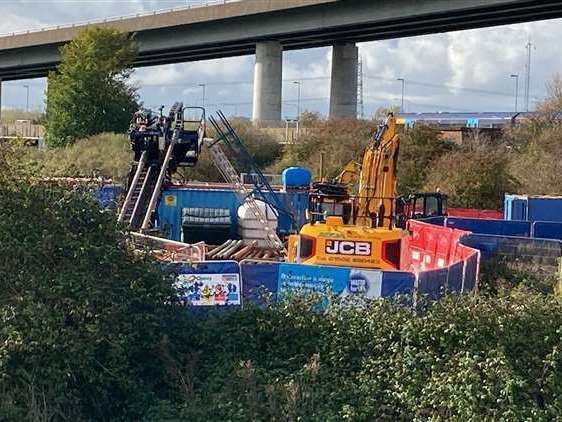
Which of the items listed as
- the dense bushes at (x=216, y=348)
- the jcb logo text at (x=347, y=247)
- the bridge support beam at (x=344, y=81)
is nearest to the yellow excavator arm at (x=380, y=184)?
the jcb logo text at (x=347, y=247)

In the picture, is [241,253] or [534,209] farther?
[534,209]

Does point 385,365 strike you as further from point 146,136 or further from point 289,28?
point 289,28

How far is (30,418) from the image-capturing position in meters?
10.8

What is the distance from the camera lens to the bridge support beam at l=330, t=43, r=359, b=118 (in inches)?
2790

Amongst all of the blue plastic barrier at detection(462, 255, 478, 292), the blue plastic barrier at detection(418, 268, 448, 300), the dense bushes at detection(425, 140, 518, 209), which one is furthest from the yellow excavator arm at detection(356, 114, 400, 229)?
the dense bushes at detection(425, 140, 518, 209)

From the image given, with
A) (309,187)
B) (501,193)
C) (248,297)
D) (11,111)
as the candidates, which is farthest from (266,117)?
(11,111)

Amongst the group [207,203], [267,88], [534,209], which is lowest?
[207,203]

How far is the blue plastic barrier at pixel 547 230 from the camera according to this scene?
1126 inches

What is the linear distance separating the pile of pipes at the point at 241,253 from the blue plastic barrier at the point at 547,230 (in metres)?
8.28

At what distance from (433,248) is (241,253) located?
22.5 ft

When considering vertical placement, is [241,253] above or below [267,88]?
below

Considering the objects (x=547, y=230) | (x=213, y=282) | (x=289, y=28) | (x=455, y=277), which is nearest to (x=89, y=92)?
(x=289, y=28)

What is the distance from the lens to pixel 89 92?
64125 mm

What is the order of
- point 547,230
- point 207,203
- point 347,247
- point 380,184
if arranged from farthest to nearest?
point 207,203
point 547,230
point 380,184
point 347,247
